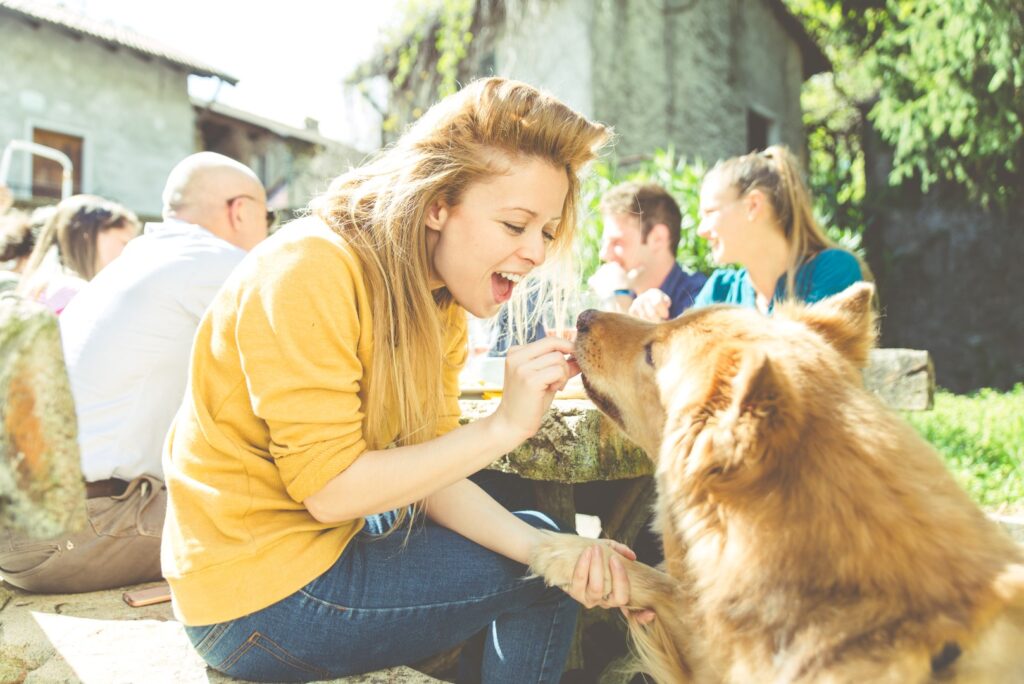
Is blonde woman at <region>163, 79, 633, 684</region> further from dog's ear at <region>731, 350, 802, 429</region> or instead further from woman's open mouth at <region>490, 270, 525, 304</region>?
dog's ear at <region>731, 350, 802, 429</region>

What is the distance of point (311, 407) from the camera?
158 cm

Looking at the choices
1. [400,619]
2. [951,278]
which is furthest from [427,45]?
[400,619]

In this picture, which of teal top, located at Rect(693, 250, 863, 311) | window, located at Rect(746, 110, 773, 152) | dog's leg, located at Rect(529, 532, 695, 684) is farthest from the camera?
window, located at Rect(746, 110, 773, 152)

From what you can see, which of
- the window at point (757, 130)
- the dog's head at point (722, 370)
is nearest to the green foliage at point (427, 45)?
the window at point (757, 130)

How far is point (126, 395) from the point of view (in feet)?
8.80

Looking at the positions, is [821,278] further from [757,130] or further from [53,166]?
[53,166]

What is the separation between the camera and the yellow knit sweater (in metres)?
1.59

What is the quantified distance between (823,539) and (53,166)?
19.8 meters

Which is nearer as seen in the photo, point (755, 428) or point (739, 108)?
point (755, 428)

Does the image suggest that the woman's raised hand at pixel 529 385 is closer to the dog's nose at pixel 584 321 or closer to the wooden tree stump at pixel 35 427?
the dog's nose at pixel 584 321

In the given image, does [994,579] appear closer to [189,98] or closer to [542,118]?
[542,118]

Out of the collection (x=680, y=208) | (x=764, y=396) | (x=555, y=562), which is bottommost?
(x=555, y=562)

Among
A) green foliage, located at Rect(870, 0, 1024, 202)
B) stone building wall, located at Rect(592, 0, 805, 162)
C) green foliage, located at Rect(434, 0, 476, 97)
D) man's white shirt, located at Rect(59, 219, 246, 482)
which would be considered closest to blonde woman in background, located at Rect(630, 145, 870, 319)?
man's white shirt, located at Rect(59, 219, 246, 482)

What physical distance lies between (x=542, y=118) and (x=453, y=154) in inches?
10.1
